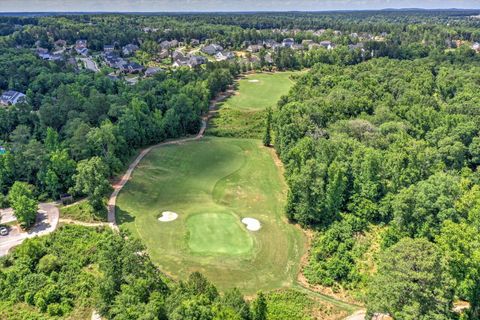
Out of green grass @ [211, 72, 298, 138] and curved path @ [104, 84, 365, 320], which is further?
green grass @ [211, 72, 298, 138]

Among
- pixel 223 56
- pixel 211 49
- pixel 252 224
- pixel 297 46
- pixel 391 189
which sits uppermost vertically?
pixel 297 46

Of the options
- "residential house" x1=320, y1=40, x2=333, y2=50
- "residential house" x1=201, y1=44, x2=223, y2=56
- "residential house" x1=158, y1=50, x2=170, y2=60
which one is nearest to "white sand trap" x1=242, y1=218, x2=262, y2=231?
"residential house" x1=158, y1=50, x2=170, y2=60

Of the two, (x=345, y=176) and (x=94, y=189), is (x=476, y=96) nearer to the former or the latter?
(x=345, y=176)

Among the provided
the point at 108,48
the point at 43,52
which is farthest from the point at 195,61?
the point at 43,52

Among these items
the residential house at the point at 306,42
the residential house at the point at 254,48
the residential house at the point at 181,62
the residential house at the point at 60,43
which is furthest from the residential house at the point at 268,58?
the residential house at the point at 60,43

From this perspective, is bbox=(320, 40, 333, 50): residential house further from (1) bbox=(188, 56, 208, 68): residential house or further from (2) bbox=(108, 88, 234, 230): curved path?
(2) bbox=(108, 88, 234, 230): curved path

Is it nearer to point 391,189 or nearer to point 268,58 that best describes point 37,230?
point 391,189
